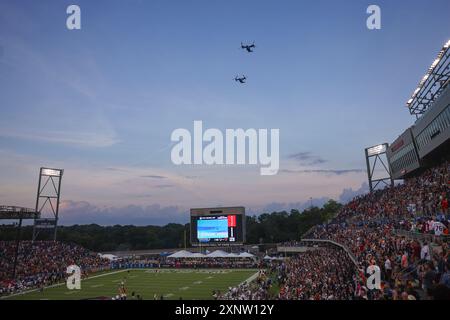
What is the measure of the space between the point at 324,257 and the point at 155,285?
15518mm

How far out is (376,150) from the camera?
5628cm

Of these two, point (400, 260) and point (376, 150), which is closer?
point (400, 260)

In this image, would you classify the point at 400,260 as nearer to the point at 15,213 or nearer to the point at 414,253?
the point at 414,253

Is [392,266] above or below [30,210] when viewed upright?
below

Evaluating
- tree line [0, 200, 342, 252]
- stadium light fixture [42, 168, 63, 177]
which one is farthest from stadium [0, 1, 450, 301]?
tree line [0, 200, 342, 252]

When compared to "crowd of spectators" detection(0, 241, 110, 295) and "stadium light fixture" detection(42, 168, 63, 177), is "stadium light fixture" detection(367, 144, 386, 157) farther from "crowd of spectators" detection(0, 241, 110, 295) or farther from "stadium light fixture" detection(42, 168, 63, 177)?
"stadium light fixture" detection(42, 168, 63, 177)

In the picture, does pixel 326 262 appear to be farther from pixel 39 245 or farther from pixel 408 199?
pixel 39 245

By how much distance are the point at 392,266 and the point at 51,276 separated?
34680 millimetres

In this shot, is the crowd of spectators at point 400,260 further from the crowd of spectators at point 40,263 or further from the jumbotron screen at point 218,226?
the crowd of spectators at point 40,263

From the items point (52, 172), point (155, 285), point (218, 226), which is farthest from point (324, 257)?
point (52, 172)

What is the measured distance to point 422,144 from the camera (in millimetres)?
35531

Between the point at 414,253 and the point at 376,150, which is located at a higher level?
the point at 376,150

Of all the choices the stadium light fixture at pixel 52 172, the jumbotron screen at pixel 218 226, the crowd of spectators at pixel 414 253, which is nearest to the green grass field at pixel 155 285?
the jumbotron screen at pixel 218 226
